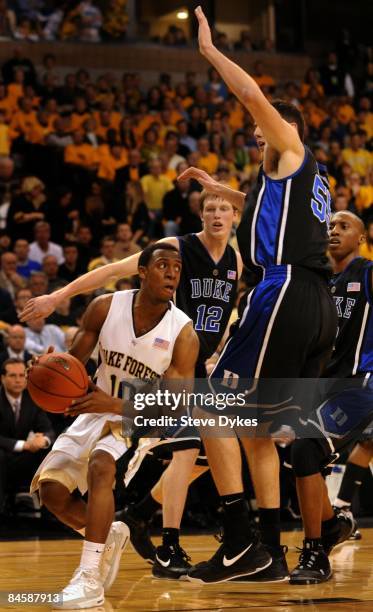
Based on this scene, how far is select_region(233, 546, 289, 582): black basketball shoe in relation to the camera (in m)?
5.22

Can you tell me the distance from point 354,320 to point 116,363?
6.16ft

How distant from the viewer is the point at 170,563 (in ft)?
18.7

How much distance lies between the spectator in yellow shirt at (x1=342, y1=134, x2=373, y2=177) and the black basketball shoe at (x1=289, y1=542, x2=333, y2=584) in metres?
12.5

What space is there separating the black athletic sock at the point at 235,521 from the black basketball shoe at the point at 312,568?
1.09 ft

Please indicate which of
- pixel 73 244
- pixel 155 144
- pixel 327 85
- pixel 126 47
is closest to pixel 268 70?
pixel 327 85

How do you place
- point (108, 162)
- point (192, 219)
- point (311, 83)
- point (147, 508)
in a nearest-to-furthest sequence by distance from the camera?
point (147, 508), point (192, 219), point (108, 162), point (311, 83)

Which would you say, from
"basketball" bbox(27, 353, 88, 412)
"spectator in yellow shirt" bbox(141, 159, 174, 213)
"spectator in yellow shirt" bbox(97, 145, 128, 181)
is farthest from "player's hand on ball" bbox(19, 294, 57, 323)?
"spectator in yellow shirt" bbox(97, 145, 128, 181)

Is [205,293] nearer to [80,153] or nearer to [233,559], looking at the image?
[233,559]

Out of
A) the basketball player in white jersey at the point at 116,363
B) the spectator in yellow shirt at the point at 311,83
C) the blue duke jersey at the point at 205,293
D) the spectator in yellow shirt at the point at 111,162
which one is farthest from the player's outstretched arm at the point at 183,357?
the spectator in yellow shirt at the point at 311,83

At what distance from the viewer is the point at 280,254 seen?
509cm

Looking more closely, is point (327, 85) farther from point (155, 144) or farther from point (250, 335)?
point (250, 335)

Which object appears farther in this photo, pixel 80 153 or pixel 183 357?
pixel 80 153

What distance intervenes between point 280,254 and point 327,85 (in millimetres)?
16256

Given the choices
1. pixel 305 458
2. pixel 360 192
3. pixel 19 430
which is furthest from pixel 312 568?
pixel 360 192
